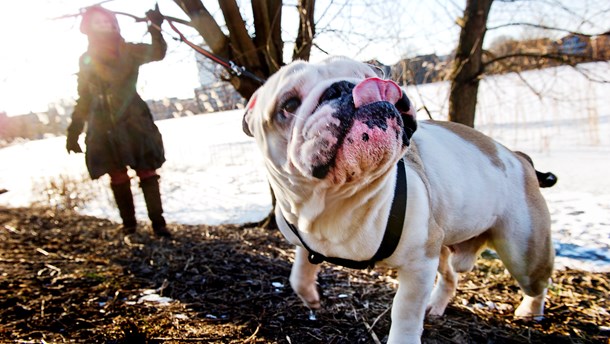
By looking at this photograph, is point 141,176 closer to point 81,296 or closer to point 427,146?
point 81,296

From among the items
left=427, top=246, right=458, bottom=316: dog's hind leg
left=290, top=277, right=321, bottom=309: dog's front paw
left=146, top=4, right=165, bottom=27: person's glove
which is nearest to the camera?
left=290, top=277, right=321, bottom=309: dog's front paw

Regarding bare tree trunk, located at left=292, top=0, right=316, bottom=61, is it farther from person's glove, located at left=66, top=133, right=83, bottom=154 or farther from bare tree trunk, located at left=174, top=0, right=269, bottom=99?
person's glove, located at left=66, top=133, right=83, bottom=154

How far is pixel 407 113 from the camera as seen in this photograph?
4.26 ft

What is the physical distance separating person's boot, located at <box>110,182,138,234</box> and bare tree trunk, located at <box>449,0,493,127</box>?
12.1ft

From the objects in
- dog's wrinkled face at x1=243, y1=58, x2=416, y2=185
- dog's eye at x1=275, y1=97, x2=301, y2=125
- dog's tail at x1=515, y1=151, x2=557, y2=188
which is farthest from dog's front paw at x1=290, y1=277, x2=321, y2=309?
dog's tail at x1=515, y1=151, x2=557, y2=188

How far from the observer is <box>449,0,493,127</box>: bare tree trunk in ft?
13.4

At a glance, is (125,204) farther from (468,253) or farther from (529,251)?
(529,251)

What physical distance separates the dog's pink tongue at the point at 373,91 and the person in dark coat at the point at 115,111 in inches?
123

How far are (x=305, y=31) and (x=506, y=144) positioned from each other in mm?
5974

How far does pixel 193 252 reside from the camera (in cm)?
369

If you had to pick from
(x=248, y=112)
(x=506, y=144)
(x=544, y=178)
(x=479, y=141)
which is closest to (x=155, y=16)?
(x=248, y=112)

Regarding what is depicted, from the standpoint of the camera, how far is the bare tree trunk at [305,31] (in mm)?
3266

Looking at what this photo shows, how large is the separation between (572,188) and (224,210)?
16.2ft

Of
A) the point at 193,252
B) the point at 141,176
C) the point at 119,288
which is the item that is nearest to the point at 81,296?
the point at 119,288
